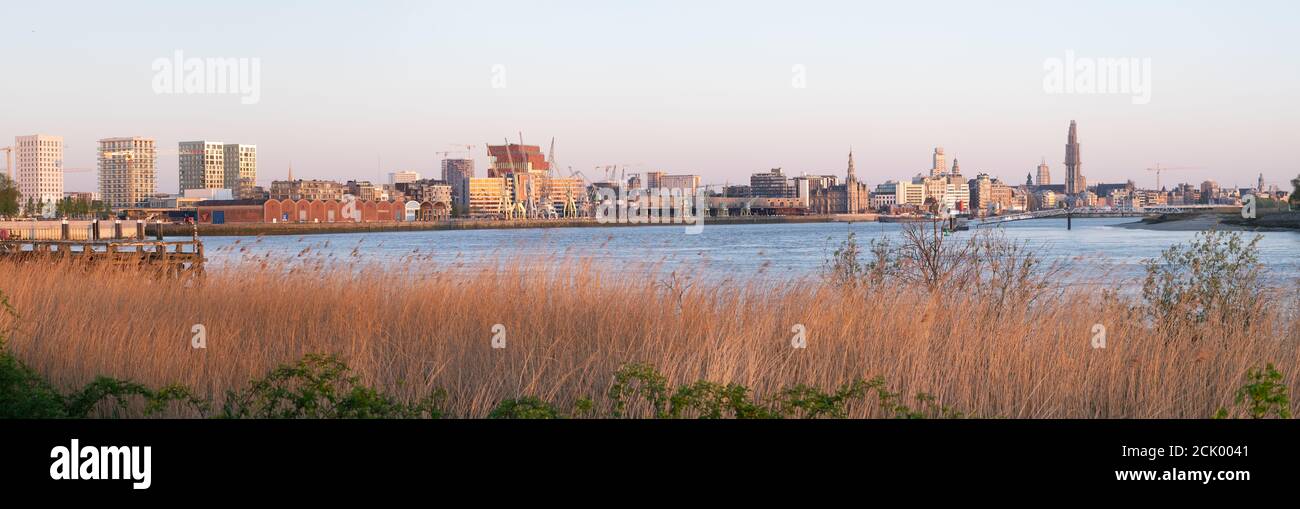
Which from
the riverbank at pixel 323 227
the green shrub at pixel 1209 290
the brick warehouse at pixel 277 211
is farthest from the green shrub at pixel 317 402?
the brick warehouse at pixel 277 211

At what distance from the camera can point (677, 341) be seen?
10617 millimetres

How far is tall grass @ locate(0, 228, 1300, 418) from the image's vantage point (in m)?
9.10

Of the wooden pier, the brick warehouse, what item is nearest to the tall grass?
the wooden pier

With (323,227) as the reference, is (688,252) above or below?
below

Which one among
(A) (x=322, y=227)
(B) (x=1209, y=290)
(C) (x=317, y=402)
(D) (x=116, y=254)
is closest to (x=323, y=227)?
(A) (x=322, y=227)

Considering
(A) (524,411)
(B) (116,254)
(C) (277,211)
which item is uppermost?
(C) (277,211)

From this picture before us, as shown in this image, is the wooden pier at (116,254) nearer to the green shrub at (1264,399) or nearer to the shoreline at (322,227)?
the green shrub at (1264,399)

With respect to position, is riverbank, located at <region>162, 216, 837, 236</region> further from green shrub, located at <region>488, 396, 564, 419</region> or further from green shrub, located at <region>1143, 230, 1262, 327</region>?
green shrub, located at <region>488, 396, 564, 419</region>

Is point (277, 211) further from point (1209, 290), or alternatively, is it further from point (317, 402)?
point (317, 402)

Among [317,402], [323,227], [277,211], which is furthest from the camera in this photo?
[277,211]
